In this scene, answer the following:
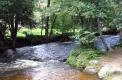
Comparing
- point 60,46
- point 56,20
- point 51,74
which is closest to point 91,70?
point 51,74

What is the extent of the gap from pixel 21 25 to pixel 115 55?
13.8m

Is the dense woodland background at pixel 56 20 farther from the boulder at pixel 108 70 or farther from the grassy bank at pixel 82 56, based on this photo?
the boulder at pixel 108 70

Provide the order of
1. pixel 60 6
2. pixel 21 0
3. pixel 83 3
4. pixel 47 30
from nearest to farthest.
→ pixel 83 3
pixel 60 6
pixel 21 0
pixel 47 30

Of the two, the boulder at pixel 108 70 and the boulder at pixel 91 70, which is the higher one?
the boulder at pixel 108 70

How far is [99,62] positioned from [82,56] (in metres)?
2.06

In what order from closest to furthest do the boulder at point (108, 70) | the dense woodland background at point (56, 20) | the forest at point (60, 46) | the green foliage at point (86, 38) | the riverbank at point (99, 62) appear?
the boulder at point (108, 70) < the riverbank at point (99, 62) < the forest at point (60, 46) < the dense woodland background at point (56, 20) < the green foliage at point (86, 38)

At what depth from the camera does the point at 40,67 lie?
68.4 ft

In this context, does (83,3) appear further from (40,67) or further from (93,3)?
(40,67)

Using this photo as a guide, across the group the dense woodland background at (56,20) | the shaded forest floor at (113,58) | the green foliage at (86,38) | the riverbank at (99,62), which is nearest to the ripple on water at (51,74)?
the riverbank at (99,62)

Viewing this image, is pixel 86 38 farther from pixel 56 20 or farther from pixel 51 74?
pixel 56 20

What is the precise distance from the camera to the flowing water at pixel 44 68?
1770 centimetres

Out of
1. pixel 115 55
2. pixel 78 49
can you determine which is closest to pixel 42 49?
pixel 78 49

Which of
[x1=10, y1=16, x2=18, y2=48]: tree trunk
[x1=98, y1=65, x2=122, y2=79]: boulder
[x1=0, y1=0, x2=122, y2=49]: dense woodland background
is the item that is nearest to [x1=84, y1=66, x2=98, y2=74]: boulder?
[x1=98, y1=65, x2=122, y2=79]: boulder

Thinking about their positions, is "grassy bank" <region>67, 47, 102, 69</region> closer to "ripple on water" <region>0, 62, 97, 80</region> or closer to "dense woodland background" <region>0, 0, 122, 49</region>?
"ripple on water" <region>0, 62, 97, 80</region>
